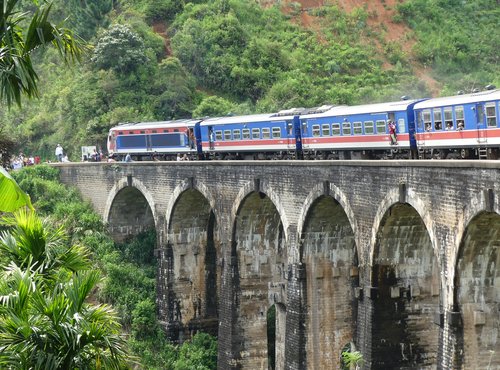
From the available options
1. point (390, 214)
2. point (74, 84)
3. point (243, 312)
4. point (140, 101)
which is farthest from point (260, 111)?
point (390, 214)

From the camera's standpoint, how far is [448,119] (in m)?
27.3

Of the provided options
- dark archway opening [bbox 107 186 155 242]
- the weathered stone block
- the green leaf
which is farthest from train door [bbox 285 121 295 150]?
the green leaf

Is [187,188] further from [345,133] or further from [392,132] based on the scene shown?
[392,132]

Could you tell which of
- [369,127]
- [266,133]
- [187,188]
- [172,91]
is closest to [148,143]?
[187,188]

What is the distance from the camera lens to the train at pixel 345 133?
26188 mm

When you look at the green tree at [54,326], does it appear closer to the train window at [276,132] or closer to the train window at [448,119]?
the train window at [448,119]

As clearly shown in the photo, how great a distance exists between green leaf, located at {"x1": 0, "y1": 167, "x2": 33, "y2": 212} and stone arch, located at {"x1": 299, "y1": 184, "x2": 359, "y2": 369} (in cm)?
2083

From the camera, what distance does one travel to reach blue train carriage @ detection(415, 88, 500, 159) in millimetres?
25203

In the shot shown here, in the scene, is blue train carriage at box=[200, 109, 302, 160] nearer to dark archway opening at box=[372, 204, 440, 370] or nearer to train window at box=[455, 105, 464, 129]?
train window at box=[455, 105, 464, 129]

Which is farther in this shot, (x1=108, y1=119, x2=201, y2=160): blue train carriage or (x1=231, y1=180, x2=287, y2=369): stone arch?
(x1=108, y1=119, x2=201, y2=160): blue train carriage

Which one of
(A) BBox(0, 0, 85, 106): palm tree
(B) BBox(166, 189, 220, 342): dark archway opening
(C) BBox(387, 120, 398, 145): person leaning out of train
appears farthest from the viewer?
(B) BBox(166, 189, 220, 342): dark archway opening

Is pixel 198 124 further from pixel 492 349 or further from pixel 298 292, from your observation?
pixel 492 349

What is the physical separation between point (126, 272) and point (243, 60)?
80.4ft

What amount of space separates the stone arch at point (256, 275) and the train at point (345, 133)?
2932mm
